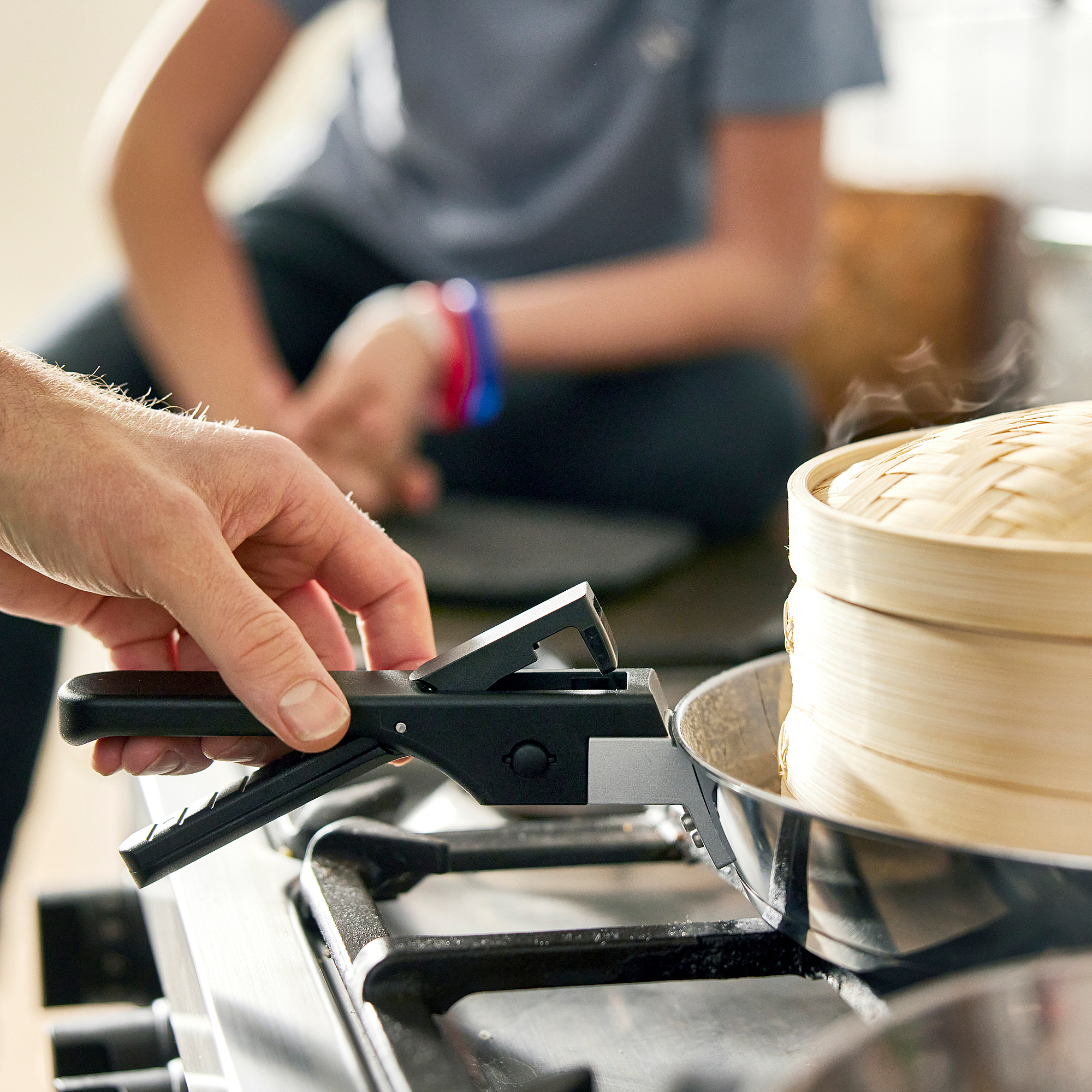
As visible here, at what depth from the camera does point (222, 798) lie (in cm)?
40

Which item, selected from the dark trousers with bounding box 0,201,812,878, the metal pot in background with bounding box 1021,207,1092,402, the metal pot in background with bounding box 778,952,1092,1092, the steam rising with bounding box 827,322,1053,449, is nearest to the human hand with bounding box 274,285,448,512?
the dark trousers with bounding box 0,201,812,878

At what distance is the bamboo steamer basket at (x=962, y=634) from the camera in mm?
303

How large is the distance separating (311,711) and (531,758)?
0.08 meters

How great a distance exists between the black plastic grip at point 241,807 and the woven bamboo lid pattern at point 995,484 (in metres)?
0.18

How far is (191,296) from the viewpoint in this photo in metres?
1.20

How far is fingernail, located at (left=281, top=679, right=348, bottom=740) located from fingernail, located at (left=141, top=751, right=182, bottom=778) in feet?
0.31

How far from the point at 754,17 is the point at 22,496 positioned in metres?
0.92

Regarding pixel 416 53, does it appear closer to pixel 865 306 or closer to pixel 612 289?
pixel 612 289

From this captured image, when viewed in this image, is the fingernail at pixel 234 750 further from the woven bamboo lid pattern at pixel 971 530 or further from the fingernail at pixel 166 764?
the woven bamboo lid pattern at pixel 971 530

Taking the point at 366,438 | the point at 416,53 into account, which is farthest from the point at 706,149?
the point at 366,438

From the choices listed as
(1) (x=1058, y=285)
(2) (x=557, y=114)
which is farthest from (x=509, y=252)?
(1) (x=1058, y=285)

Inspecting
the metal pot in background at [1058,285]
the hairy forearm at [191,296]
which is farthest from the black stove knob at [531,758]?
the metal pot in background at [1058,285]

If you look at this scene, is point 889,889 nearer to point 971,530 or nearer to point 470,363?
point 971,530

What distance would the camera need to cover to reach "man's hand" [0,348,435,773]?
401mm
